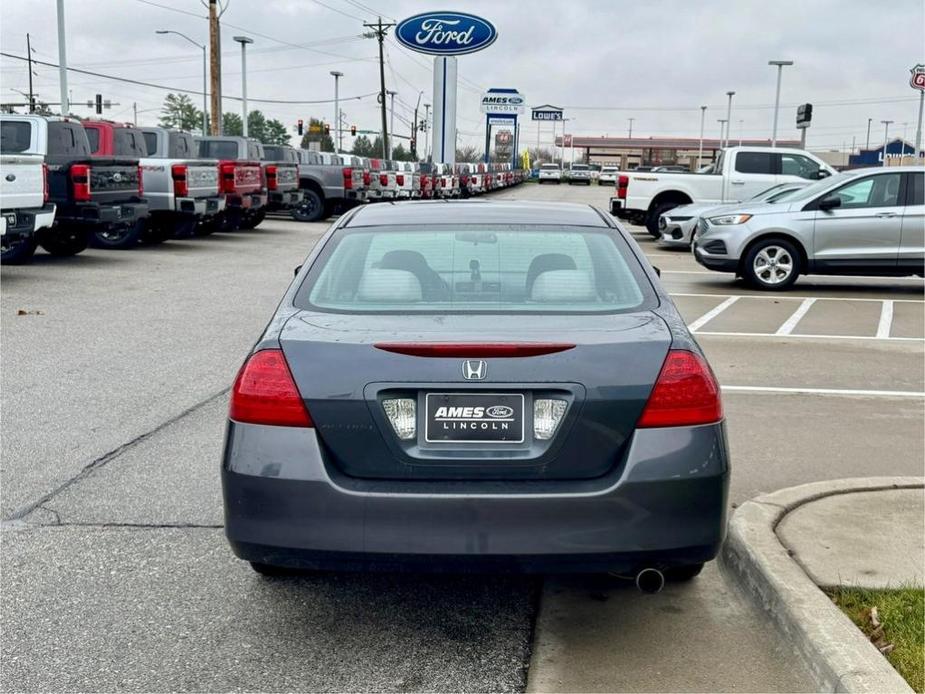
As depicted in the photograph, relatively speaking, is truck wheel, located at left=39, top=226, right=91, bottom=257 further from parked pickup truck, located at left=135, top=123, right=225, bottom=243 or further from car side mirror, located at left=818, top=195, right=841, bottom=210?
car side mirror, located at left=818, top=195, right=841, bottom=210

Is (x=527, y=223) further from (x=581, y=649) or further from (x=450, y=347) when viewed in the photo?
(x=581, y=649)

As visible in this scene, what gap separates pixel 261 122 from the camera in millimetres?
170500

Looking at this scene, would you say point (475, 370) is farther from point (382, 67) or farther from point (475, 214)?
point (382, 67)

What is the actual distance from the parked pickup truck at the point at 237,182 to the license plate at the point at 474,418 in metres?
17.7

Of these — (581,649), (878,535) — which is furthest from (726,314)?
(581,649)

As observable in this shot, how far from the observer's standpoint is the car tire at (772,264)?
48.0 ft

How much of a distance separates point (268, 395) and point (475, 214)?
151 cm

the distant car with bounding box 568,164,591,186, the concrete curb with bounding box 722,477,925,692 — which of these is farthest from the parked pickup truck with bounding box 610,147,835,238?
the distant car with bounding box 568,164,591,186

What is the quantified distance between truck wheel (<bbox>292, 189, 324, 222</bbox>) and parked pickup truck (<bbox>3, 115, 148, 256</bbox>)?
10.9 meters

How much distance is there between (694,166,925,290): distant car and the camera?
566 inches

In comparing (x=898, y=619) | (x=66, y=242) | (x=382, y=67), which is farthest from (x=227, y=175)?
(x=382, y=67)

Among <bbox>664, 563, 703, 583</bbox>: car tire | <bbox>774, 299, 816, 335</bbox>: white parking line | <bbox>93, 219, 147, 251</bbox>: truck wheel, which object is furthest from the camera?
<bbox>93, 219, 147, 251</bbox>: truck wheel

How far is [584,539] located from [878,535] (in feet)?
6.10

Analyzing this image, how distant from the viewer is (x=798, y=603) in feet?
12.2
